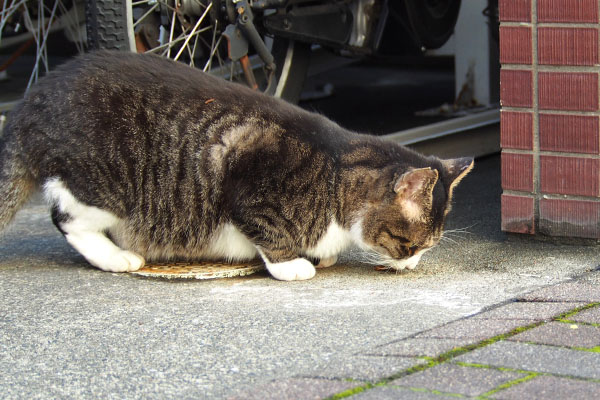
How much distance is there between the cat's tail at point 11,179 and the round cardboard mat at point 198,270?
55 centimetres

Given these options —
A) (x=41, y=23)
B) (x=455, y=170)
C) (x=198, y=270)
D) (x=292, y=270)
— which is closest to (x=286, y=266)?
(x=292, y=270)

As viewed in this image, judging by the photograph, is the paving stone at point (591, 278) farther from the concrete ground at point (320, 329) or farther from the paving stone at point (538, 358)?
the paving stone at point (538, 358)

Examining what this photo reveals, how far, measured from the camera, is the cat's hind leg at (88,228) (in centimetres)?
336

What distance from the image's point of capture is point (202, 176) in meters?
3.40

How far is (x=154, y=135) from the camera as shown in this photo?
11.2 feet

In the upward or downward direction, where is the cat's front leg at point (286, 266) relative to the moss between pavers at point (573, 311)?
upward

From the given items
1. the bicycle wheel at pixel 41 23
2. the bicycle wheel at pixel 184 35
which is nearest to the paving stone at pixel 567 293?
the bicycle wheel at pixel 184 35

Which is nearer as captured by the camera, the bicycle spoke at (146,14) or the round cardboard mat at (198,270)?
the round cardboard mat at (198,270)

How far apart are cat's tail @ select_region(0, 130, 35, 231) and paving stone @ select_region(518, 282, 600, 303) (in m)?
1.93

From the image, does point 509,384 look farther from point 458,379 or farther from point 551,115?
point 551,115

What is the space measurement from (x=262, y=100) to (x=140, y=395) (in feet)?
5.26

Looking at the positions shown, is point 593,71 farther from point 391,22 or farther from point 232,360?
point 391,22

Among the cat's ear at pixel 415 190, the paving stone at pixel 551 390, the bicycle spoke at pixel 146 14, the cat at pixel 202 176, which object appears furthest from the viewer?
the bicycle spoke at pixel 146 14

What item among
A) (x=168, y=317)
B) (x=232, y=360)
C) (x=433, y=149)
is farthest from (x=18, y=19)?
(x=232, y=360)
